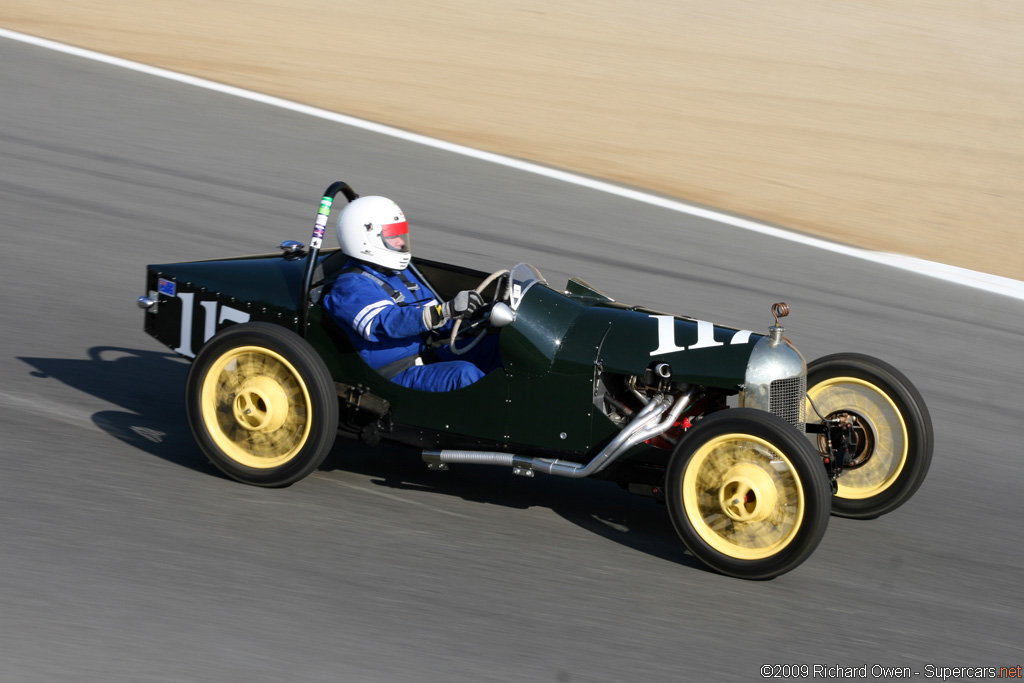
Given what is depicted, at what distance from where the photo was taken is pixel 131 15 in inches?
649

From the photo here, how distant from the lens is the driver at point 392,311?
5.06m

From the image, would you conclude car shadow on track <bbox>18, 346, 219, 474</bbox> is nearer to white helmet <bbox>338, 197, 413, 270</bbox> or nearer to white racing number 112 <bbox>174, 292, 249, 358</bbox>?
white racing number 112 <bbox>174, 292, 249, 358</bbox>

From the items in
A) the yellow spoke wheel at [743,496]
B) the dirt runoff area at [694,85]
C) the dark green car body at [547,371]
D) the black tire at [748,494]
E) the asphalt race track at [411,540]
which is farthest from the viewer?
the dirt runoff area at [694,85]

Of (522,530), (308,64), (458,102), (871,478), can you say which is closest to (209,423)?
(522,530)

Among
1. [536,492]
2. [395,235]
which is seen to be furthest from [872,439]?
[395,235]

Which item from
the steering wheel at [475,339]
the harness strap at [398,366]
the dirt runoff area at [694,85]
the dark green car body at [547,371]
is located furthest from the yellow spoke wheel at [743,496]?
the dirt runoff area at [694,85]

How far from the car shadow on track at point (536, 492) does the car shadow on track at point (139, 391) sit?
2.51ft

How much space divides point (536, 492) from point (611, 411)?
75 cm

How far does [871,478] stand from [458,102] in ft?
32.2

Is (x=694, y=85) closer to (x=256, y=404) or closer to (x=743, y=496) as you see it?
(x=256, y=404)

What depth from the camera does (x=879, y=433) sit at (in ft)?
17.7

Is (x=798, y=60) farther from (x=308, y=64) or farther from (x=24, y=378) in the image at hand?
(x=24, y=378)

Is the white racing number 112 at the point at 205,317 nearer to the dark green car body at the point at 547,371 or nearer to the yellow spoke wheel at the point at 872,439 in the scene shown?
the dark green car body at the point at 547,371

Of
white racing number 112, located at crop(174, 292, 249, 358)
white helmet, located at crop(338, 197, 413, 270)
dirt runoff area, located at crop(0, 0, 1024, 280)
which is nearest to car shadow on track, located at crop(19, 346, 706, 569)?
white racing number 112, located at crop(174, 292, 249, 358)
